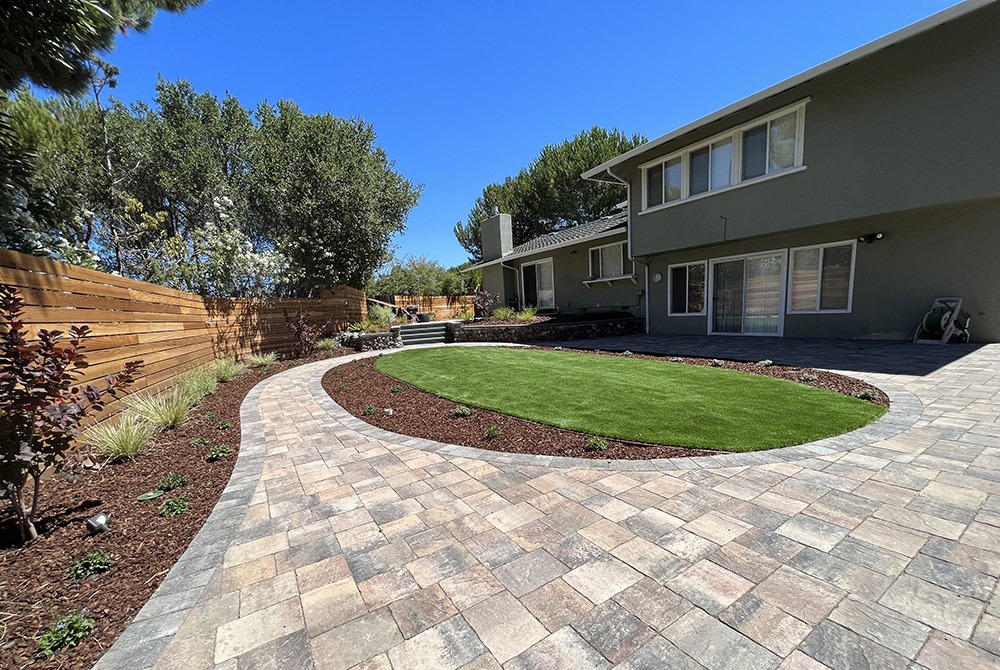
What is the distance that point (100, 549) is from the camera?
2291 millimetres

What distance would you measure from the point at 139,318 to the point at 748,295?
12.7m

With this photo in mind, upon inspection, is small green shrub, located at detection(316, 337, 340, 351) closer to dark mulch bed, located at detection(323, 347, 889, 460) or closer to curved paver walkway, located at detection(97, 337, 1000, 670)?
dark mulch bed, located at detection(323, 347, 889, 460)

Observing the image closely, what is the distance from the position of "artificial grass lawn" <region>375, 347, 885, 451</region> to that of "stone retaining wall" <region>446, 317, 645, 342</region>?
3.65 metres

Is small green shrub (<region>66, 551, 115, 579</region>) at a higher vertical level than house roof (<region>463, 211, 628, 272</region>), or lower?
lower

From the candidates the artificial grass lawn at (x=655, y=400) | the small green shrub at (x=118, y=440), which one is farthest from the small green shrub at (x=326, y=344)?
the small green shrub at (x=118, y=440)

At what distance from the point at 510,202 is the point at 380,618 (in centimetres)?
2833

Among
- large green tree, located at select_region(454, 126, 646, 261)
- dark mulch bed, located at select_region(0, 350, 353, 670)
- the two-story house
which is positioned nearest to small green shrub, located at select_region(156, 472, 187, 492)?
dark mulch bed, located at select_region(0, 350, 353, 670)

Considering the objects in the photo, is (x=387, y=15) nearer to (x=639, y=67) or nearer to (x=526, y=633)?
(x=639, y=67)

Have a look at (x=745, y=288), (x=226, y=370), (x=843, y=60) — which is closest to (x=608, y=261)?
(x=745, y=288)

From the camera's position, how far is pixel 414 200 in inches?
601

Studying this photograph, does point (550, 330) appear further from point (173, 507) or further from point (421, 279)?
point (421, 279)

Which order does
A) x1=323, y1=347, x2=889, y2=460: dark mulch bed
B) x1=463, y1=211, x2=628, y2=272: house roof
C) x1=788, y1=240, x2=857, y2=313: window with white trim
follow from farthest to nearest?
x1=463, y1=211, x2=628, y2=272: house roof → x1=788, y1=240, x2=857, y2=313: window with white trim → x1=323, y1=347, x2=889, y2=460: dark mulch bed

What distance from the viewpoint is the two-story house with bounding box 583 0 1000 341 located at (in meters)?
6.45

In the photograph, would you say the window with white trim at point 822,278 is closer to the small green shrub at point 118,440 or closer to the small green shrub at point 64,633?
the small green shrub at point 64,633
